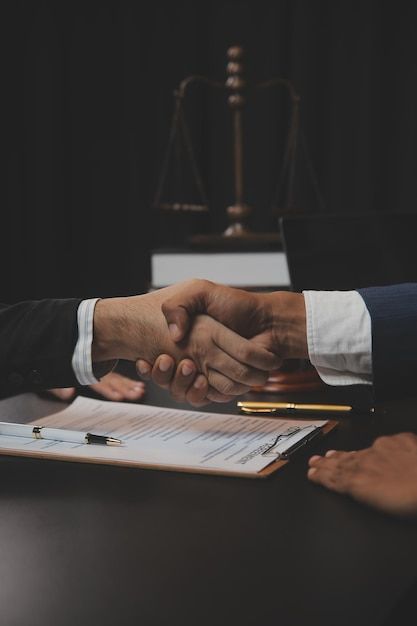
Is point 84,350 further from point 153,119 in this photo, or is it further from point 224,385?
point 153,119

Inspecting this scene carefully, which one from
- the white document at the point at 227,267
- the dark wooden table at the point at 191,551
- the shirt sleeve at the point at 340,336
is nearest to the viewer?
the dark wooden table at the point at 191,551

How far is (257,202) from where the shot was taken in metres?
2.64

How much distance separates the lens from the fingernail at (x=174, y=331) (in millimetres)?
1077

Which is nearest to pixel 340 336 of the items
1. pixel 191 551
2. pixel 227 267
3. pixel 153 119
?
pixel 191 551

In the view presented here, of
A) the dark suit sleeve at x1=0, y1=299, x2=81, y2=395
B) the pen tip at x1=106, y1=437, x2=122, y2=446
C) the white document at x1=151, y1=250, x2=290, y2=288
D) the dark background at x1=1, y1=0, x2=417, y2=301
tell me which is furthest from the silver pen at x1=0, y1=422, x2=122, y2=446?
the dark background at x1=1, y1=0, x2=417, y2=301

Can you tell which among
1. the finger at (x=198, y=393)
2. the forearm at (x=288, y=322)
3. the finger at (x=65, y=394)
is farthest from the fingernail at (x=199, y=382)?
the finger at (x=65, y=394)

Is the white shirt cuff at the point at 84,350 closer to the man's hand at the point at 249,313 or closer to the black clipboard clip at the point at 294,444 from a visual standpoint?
the man's hand at the point at 249,313

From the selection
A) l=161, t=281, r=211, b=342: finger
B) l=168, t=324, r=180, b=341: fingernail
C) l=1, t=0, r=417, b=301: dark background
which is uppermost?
l=1, t=0, r=417, b=301: dark background

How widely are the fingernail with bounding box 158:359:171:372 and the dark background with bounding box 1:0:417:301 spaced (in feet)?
5.17

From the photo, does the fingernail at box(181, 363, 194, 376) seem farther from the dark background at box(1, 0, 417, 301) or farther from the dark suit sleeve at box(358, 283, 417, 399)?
the dark background at box(1, 0, 417, 301)

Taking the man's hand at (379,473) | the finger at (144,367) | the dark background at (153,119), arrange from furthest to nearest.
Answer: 1. the dark background at (153,119)
2. the finger at (144,367)
3. the man's hand at (379,473)

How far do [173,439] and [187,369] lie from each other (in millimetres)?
195

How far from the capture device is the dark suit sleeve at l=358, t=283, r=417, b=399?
94cm

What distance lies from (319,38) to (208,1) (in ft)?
1.33
